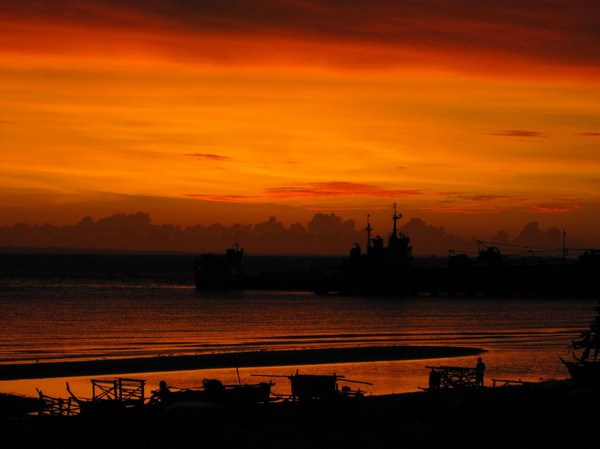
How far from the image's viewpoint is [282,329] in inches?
3514

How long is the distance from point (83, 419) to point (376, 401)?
1317 centimetres

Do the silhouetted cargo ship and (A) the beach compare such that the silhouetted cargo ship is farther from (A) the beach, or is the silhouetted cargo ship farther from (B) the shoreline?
(A) the beach

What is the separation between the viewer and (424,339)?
7775 centimetres

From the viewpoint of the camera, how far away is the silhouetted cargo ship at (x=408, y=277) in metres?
152

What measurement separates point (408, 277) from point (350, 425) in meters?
131

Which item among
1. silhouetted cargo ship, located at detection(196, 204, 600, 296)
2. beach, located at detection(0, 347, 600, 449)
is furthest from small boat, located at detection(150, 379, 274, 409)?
silhouetted cargo ship, located at detection(196, 204, 600, 296)

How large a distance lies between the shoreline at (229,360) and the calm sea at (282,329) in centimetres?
220

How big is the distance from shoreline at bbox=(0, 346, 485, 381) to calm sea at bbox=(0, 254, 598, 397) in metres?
2.20

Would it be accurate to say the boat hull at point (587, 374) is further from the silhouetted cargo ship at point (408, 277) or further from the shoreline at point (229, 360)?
the silhouetted cargo ship at point (408, 277)

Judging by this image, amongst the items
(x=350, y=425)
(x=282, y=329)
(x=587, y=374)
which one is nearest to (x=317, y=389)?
(x=350, y=425)

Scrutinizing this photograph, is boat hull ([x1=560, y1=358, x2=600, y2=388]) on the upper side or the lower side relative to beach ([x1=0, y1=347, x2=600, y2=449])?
upper

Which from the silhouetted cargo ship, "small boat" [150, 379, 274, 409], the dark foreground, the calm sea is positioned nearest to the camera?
the dark foreground

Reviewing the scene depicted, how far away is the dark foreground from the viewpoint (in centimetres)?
3094

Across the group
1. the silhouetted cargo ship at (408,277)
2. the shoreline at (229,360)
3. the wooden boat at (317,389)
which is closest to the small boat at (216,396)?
the wooden boat at (317,389)
